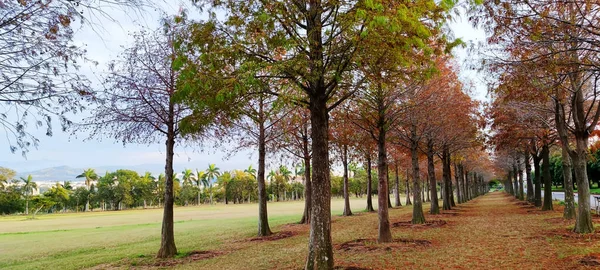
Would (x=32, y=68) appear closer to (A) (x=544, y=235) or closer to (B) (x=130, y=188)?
(A) (x=544, y=235)

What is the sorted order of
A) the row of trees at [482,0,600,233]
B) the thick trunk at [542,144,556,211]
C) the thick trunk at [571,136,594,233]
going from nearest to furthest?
the row of trees at [482,0,600,233], the thick trunk at [571,136,594,233], the thick trunk at [542,144,556,211]

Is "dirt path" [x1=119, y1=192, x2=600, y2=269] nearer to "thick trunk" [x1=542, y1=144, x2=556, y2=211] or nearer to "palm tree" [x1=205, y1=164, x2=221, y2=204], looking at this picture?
"thick trunk" [x1=542, y1=144, x2=556, y2=211]

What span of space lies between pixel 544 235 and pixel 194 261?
12109 millimetres

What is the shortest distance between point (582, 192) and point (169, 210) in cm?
1481

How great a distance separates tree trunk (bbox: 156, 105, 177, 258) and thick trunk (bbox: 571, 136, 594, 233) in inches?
566

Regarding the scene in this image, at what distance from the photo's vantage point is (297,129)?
73.2 ft

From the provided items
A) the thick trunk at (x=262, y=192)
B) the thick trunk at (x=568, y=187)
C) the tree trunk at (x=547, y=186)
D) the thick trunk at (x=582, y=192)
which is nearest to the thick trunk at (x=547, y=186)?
the tree trunk at (x=547, y=186)

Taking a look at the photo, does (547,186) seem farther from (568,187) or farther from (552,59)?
(552,59)

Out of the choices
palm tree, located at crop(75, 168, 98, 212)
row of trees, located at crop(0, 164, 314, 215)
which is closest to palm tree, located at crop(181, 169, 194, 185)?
row of trees, located at crop(0, 164, 314, 215)

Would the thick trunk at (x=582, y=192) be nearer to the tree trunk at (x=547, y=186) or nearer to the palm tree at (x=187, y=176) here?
the tree trunk at (x=547, y=186)

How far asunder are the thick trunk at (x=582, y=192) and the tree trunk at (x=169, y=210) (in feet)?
47.2

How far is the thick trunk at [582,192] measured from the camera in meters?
12.6

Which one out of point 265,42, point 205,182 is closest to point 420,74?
point 265,42

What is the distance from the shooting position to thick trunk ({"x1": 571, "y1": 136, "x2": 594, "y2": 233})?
12594 millimetres
